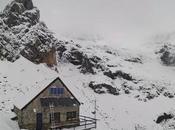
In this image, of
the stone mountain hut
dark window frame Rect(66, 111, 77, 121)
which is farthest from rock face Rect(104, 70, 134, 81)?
dark window frame Rect(66, 111, 77, 121)

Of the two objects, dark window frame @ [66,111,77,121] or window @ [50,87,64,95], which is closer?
window @ [50,87,64,95]

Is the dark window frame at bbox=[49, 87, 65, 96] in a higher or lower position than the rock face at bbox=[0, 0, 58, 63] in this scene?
lower

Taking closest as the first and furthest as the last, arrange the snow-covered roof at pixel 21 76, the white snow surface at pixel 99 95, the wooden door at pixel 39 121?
1. the wooden door at pixel 39 121
2. the white snow surface at pixel 99 95
3. the snow-covered roof at pixel 21 76

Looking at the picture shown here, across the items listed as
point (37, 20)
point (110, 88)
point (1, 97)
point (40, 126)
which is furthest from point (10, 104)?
point (37, 20)

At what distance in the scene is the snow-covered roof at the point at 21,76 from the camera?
170 ft

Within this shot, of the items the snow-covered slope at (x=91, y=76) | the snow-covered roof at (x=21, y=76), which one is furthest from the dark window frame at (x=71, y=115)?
the snow-covered slope at (x=91, y=76)

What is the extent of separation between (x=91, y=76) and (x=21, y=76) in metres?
20.3

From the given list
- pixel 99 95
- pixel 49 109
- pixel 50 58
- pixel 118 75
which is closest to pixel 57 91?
pixel 49 109

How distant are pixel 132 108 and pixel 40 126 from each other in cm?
2807

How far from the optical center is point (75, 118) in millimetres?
44562

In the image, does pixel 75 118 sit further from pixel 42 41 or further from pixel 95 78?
pixel 42 41

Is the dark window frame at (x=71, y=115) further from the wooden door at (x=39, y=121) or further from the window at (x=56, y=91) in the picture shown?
the wooden door at (x=39, y=121)

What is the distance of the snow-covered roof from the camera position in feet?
170

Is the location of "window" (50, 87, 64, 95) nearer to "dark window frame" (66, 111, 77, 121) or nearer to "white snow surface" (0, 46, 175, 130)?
"white snow surface" (0, 46, 175, 130)
